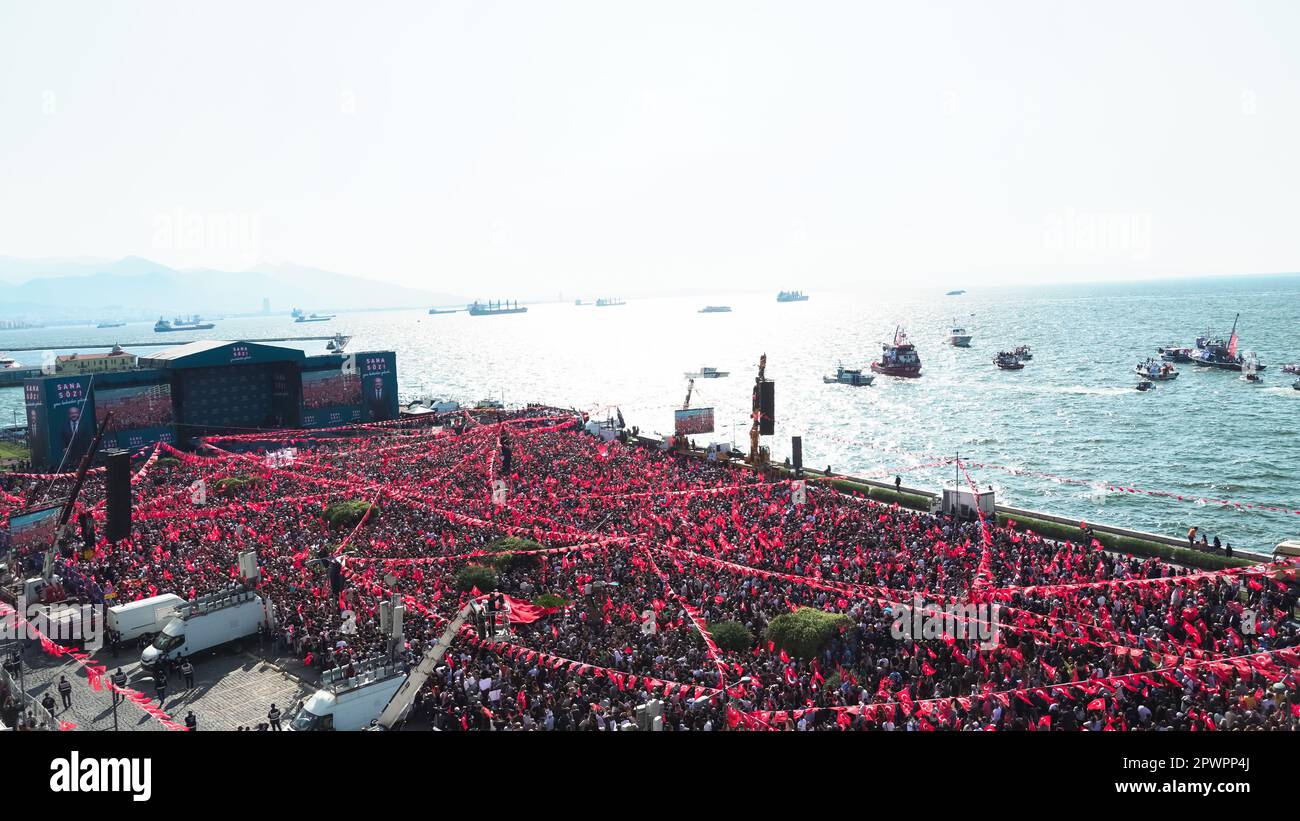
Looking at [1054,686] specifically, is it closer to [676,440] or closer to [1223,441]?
[676,440]

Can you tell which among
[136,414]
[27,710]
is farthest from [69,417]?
[27,710]

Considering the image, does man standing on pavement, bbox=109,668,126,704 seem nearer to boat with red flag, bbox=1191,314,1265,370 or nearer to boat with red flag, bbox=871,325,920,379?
boat with red flag, bbox=871,325,920,379

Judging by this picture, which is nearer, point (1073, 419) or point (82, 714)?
point (82, 714)

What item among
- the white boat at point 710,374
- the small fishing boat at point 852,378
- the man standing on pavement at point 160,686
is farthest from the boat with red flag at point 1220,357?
the man standing on pavement at point 160,686

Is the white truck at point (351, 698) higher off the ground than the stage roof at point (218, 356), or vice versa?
the stage roof at point (218, 356)

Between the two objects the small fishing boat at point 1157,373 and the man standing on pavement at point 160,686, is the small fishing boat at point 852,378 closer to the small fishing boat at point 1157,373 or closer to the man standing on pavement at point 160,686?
the small fishing boat at point 1157,373

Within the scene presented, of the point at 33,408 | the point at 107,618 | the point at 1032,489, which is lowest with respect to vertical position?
the point at 1032,489
